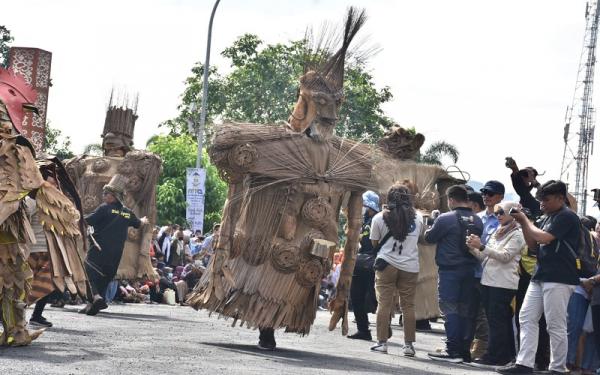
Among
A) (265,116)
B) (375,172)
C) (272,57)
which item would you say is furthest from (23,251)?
(272,57)

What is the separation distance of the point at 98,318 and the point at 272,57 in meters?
43.4

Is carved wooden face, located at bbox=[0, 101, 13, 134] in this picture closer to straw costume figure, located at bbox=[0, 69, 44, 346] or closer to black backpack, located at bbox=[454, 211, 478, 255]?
straw costume figure, located at bbox=[0, 69, 44, 346]

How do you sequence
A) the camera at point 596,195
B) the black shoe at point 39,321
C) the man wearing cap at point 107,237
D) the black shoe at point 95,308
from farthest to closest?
1. the man wearing cap at point 107,237
2. the black shoe at point 95,308
3. the black shoe at point 39,321
4. the camera at point 596,195

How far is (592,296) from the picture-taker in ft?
41.9

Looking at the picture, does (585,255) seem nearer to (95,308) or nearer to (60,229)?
(60,229)

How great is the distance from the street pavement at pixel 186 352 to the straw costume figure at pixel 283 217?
46 centimetres

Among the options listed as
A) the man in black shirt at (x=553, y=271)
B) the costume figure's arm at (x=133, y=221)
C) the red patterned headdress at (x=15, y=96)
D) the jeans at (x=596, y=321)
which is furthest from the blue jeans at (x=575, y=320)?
the costume figure's arm at (x=133, y=221)

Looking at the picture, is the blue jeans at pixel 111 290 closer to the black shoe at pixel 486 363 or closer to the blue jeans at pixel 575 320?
the black shoe at pixel 486 363

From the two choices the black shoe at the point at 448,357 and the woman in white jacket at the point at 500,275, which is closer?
the woman in white jacket at the point at 500,275

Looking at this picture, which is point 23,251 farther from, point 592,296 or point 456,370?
point 592,296

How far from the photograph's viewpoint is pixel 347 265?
13.1 m

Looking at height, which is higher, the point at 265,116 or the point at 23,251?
the point at 265,116

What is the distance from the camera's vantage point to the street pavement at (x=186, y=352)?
10.1 m

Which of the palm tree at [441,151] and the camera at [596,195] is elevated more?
the palm tree at [441,151]
